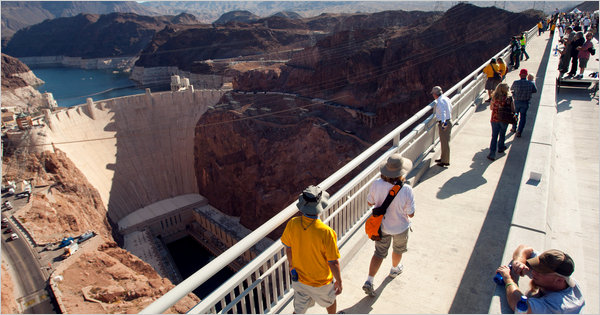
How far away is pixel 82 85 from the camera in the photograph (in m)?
85.1

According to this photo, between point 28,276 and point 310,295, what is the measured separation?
19.8 meters

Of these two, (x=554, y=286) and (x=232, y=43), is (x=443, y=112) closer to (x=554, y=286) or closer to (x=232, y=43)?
(x=554, y=286)

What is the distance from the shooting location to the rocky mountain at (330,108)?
31.1 metres

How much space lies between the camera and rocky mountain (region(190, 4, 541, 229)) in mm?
31062

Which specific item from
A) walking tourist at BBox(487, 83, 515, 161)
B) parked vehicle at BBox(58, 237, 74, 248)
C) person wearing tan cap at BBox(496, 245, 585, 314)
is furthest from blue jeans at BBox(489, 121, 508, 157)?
parked vehicle at BBox(58, 237, 74, 248)

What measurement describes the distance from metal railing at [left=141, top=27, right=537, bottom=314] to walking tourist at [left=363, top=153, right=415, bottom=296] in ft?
1.37

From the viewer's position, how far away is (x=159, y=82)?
265ft

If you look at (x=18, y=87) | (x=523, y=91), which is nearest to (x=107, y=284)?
(x=523, y=91)

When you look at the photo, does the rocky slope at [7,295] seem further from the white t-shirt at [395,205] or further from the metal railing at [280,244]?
the white t-shirt at [395,205]

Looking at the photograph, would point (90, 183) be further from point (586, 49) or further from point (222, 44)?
point (222, 44)

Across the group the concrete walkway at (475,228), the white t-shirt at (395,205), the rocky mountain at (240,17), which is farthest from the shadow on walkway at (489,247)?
the rocky mountain at (240,17)

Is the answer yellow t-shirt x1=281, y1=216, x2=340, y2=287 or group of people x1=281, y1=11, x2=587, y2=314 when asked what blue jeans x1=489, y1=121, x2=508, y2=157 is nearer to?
group of people x1=281, y1=11, x2=587, y2=314

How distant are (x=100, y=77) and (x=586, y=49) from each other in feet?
355

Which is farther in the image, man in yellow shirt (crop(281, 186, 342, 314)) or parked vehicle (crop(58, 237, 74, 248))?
parked vehicle (crop(58, 237, 74, 248))
